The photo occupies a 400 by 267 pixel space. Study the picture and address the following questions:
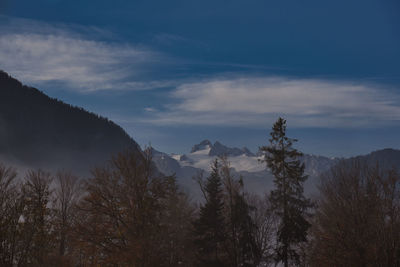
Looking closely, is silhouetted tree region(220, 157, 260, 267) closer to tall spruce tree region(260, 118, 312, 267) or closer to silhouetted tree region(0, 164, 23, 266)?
tall spruce tree region(260, 118, 312, 267)

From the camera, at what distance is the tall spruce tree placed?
27828 mm

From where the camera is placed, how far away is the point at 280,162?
2998 centimetres

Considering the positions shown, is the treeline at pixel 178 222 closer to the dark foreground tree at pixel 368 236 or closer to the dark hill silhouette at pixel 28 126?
the dark foreground tree at pixel 368 236

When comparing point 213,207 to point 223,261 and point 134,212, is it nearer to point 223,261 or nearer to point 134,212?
point 223,261

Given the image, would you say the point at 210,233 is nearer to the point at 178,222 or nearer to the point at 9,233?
the point at 178,222

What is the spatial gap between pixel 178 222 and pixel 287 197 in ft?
37.3

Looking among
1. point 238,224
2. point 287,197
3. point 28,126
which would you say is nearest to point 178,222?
point 238,224

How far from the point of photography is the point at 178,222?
3431 cm

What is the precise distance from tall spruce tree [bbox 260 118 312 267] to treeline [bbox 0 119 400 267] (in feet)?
0.27

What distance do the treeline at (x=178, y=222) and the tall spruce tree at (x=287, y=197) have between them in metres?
0.08

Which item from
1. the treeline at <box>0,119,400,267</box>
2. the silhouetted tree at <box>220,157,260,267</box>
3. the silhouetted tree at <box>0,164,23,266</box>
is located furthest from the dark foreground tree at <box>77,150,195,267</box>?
the silhouetted tree at <box>220,157,260,267</box>

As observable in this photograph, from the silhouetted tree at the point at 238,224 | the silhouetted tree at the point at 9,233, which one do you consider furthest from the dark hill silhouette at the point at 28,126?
the silhouetted tree at the point at 9,233

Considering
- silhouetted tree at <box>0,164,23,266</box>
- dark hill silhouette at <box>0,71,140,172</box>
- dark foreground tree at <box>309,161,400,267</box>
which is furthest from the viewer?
dark hill silhouette at <box>0,71,140,172</box>

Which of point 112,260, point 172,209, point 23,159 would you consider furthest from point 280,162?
point 23,159
